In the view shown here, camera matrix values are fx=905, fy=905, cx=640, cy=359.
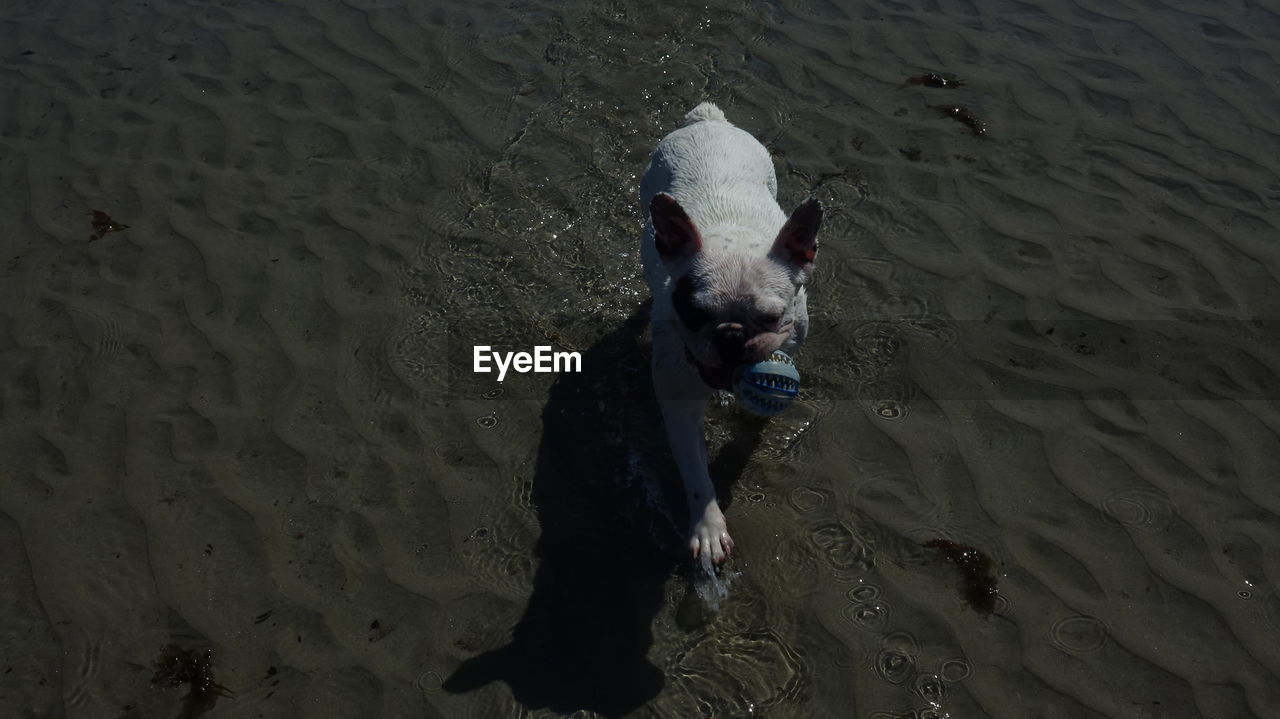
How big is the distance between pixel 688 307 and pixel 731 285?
7.7 inches

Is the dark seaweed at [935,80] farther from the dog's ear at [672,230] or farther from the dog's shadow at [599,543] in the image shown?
the dog's ear at [672,230]

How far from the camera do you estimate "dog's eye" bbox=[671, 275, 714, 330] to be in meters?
3.55

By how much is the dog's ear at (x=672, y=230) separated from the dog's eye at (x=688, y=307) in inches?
5.0

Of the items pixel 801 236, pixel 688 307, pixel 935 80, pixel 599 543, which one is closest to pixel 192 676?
pixel 599 543

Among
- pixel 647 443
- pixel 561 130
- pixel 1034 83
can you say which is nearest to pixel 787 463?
pixel 647 443

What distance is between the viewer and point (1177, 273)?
17.5 feet

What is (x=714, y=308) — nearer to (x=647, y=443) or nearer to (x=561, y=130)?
(x=647, y=443)

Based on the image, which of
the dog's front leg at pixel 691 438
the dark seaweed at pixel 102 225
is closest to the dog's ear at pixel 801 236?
the dog's front leg at pixel 691 438

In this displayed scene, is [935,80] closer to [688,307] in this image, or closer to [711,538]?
[688,307]

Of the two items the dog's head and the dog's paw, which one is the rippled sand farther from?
the dog's head

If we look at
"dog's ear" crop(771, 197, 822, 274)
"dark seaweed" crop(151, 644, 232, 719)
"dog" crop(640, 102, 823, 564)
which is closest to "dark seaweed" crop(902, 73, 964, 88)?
"dog" crop(640, 102, 823, 564)

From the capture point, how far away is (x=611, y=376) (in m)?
5.03

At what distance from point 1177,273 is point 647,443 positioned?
333cm

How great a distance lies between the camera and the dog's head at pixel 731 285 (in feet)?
11.5
